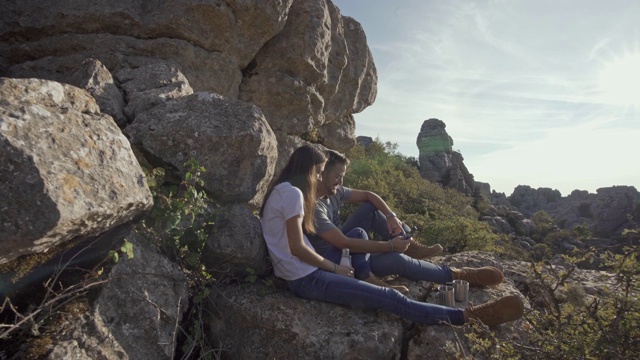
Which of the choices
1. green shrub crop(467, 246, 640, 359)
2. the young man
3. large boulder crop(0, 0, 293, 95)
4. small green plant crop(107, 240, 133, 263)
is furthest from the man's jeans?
large boulder crop(0, 0, 293, 95)

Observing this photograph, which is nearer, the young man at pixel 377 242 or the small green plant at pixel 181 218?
the small green plant at pixel 181 218

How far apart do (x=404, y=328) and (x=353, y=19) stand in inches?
348

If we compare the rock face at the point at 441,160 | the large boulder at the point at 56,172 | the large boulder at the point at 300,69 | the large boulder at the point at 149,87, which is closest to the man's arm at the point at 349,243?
the large boulder at the point at 56,172

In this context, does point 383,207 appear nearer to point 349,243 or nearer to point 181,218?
point 349,243

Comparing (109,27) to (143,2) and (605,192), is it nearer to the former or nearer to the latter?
(143,2)

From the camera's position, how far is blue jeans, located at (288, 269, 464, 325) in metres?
3.81

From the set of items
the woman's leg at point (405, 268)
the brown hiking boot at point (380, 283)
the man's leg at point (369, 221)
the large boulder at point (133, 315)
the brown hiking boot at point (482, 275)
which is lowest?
the large boulder at point (133, 315)

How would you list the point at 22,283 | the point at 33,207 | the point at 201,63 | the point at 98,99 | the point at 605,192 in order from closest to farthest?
the point at 33,207, the point at 22,283, the point at 98,99, the point at 201,63, the point at 605,192

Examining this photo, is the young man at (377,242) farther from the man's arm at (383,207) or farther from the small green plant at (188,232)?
the small green plant at (188,232)

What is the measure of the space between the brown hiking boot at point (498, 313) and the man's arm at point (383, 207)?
145cm

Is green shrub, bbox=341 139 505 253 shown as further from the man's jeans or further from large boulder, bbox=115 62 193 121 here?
large boulder, bbox=115 62 193 121

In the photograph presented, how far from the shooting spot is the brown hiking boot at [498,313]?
387cm

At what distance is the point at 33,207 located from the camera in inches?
93.0

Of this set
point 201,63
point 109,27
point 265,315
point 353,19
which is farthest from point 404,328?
point 353,19
